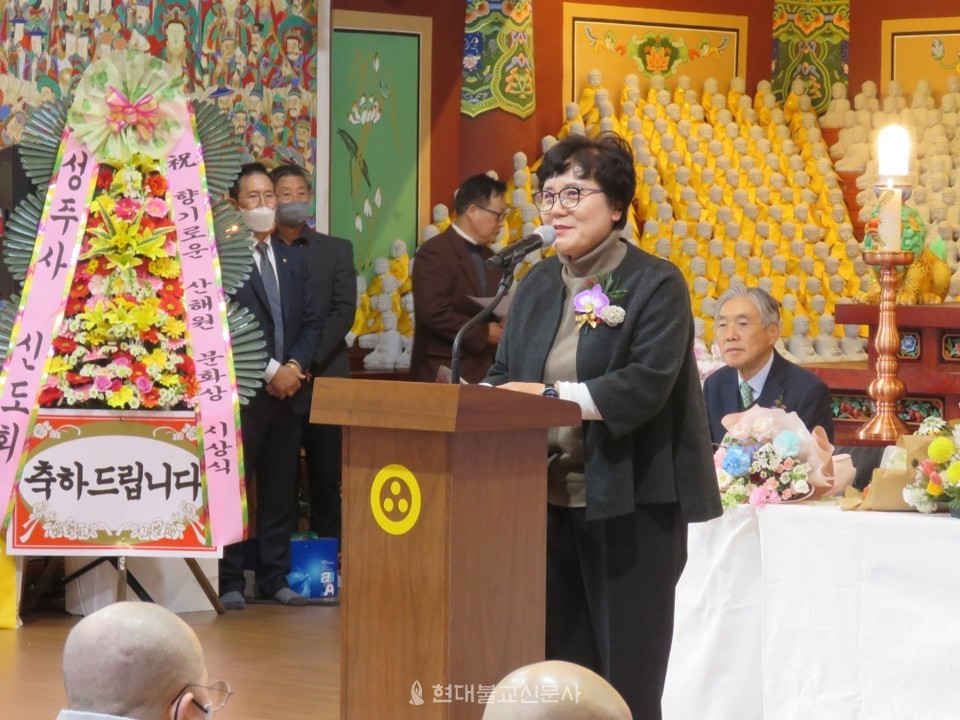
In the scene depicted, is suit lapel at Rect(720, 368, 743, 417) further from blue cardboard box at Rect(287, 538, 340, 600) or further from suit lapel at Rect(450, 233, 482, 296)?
suit lapel at Rect(450, 233, 482, 296)

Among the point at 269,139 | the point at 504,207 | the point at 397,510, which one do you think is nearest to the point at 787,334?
the point at 504,207

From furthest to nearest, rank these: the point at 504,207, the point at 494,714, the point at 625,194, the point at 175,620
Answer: the point at 504,207 < the point at 625,194 < the point at 175,620 < the point at 494,714

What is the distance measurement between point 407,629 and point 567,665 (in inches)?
36.9

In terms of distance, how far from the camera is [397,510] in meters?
2.43

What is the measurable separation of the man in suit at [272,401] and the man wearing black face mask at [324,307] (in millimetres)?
117

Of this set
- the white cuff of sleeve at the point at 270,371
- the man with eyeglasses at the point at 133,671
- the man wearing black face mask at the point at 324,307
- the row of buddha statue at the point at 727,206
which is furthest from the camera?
the row of buddha statue at the point at 727,206

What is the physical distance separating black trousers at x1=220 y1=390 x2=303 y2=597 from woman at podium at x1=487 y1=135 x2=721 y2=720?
2.83 m

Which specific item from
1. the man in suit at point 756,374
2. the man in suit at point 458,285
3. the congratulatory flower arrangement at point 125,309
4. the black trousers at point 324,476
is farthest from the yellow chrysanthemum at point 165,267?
the man in suit at point 756,374

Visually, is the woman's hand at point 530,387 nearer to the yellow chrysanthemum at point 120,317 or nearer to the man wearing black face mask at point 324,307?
the yellow chrysanthemum at point 120,317

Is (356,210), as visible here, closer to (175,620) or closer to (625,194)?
(625,194)

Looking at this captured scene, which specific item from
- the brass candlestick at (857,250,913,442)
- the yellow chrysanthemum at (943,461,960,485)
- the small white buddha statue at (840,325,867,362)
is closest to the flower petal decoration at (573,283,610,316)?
the yellow chrysanthemum at (943,461,960,485)

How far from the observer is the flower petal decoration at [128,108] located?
5.01m

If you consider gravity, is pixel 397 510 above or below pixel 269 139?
below

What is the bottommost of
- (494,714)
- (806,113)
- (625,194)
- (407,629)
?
(407,629)
